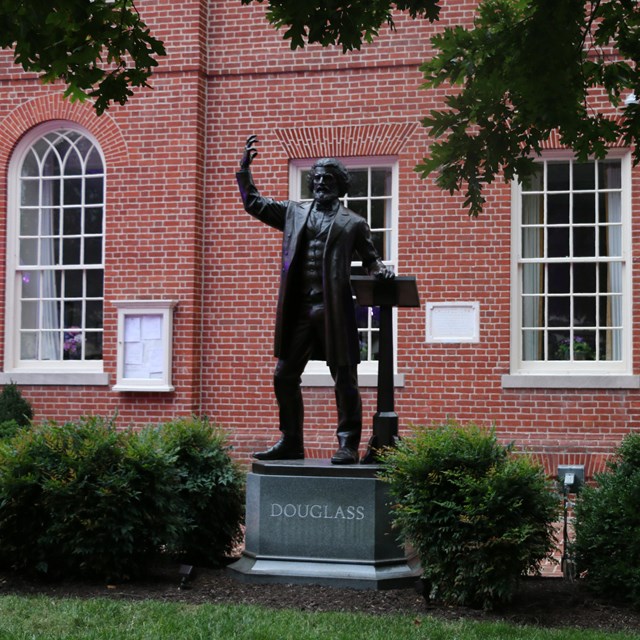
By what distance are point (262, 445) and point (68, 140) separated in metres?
4.79

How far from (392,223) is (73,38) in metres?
7.70

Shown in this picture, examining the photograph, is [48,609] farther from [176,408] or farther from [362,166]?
[362,166]

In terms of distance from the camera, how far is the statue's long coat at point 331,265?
7914 millimetres

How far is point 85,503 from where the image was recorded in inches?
295

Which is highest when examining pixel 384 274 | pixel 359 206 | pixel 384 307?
pixel 359 206

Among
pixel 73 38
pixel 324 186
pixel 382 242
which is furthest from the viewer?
pixel 382 242

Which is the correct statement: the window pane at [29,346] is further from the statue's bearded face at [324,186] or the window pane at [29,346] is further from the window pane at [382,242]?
the statue's bearded face at [324,186]

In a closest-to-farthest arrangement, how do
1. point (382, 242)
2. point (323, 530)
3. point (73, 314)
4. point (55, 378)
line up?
1. point (323, 530)
2. point (382, 242)
3. point (55, 378)
4. point (73, 314)

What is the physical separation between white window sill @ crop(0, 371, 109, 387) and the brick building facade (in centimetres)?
3

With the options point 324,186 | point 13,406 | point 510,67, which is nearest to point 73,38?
point 324,186

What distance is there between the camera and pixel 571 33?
6234 millimetres

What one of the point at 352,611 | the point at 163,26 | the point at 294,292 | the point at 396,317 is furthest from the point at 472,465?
the point at 163,26

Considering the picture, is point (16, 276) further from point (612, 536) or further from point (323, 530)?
point (612, 536)

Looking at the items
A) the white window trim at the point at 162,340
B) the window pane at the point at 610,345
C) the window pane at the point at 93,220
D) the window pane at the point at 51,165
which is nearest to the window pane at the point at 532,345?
the window pane at the point at 610,345
